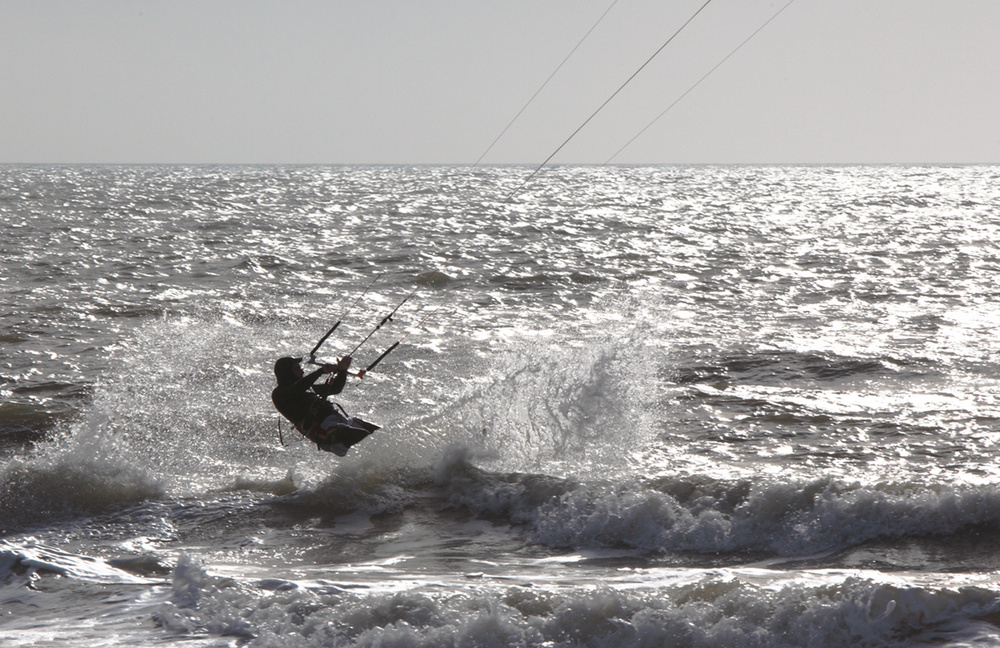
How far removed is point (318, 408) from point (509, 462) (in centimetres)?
221

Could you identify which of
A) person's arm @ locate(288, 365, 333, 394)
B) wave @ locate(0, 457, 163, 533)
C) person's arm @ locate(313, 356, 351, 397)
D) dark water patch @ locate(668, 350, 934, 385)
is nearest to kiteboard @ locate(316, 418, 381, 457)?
person's arm @ locate(313, 356, 351, 397)

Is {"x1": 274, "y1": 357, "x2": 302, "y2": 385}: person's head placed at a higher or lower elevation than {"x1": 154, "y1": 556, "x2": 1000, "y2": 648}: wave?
higher

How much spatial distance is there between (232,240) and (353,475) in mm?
19487

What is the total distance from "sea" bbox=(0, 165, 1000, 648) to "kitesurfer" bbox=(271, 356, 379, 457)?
74cm

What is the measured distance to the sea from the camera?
6445 millimetres

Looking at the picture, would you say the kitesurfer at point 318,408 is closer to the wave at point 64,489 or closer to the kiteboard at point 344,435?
the kiteboard at point 344,435

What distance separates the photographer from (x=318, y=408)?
905 centimetres

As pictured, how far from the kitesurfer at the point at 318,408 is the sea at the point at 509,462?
735 millimetres

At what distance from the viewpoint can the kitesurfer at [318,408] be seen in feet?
29.1

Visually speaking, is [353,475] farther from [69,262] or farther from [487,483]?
[69,262]

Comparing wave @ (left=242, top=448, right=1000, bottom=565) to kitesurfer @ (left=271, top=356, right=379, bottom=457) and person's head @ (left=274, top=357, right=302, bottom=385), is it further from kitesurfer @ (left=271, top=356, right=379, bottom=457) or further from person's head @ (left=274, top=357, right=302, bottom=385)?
person's head @ (left=274, top=357, right=302, bottom=385)

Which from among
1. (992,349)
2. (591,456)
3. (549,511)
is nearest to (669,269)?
(992,349)

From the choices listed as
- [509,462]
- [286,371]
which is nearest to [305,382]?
[286,371]

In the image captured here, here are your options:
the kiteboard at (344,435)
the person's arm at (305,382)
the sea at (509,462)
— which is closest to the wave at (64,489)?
the sea at (509,462)
